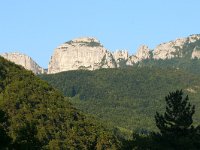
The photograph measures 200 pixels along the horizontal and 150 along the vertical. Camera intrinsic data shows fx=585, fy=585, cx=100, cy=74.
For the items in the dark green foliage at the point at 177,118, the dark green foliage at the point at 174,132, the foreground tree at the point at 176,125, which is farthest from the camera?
the dark green foliage at the point at 177,118

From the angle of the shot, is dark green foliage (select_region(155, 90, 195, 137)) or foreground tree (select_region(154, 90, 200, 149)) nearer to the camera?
foreground tree (select_region(154, 90, 200, 149))

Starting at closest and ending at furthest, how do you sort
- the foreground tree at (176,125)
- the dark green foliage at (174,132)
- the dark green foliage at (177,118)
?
the dark green foliage at (174,132)
the foreground tree at (176,125)
the dark green foliage at (177,118)

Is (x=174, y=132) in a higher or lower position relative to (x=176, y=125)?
lower

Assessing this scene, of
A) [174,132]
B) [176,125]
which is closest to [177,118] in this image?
[176,125]

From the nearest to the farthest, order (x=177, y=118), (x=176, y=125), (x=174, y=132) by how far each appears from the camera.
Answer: (x=176, y=125) < (x=174, y=132) < (x=177, y=118)

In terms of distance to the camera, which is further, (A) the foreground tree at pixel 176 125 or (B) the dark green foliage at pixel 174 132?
(A) the foreground tree at pixel 176 125

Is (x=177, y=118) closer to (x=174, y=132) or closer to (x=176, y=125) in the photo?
(x=176, y=125)

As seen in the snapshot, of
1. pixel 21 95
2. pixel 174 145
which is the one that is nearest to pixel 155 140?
pixel 174 145

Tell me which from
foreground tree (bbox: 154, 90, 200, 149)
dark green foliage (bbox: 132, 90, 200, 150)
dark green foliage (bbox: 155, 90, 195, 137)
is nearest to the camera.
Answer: dark green foliage (bbox: 132, 90, 200, 150)

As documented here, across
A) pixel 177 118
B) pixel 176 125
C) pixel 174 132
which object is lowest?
pixel 174 132

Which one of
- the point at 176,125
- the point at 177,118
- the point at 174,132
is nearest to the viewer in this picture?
the point at 176,125

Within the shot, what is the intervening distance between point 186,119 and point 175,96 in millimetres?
3144

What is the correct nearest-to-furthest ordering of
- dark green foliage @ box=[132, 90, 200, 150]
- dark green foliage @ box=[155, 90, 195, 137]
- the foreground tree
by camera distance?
dark green foliage @ box=[132, 90, 200, 150] < the foreground tree < dark green foliage @ box=[155, 90, 195, 137]

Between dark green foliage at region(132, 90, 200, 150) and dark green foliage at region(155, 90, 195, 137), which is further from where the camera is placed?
dark green foliage at region(155, 90, 195, 137)
